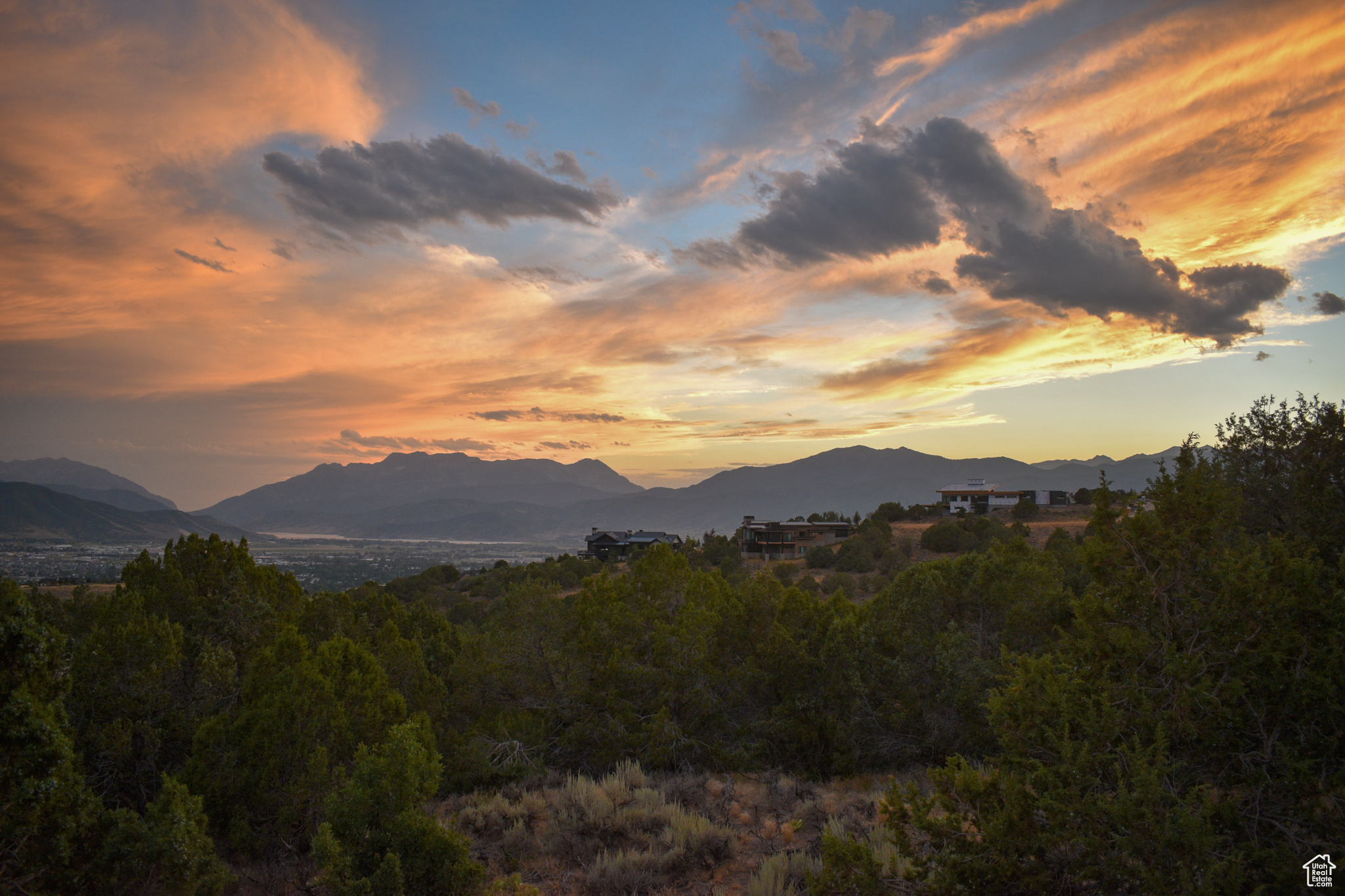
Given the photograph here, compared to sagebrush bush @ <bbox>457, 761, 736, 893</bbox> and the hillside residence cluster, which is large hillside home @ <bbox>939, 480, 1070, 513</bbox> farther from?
sagebrush bush @ <bbox>457, 761, 736, 893</bbox>

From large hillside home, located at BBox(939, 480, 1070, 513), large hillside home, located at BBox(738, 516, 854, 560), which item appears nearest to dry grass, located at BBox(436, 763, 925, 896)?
large hillside home, located at BBox(738, 516, 854, 560)

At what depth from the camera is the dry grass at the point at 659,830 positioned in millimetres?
7508

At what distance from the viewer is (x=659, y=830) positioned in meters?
8.84

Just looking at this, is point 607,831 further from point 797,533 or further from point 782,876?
point 797,533

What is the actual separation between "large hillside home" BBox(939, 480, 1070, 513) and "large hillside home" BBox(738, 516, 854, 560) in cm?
1338

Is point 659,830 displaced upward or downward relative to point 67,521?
upward

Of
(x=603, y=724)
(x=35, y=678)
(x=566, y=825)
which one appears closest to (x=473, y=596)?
(x=603, y=724)

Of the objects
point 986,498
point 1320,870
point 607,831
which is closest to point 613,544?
point 986,498

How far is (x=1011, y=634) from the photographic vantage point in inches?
544

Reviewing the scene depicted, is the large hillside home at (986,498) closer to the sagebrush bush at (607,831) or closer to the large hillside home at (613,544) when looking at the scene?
the large hillside home at (613,544)

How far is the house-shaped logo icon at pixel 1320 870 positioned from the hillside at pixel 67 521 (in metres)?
170

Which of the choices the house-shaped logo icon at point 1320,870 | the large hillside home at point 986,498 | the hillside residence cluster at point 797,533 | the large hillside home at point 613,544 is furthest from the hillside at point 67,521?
the house-shaped logo icon at point 1320,870

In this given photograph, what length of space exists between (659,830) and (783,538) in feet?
182

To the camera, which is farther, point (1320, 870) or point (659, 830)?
point (659, 830)
